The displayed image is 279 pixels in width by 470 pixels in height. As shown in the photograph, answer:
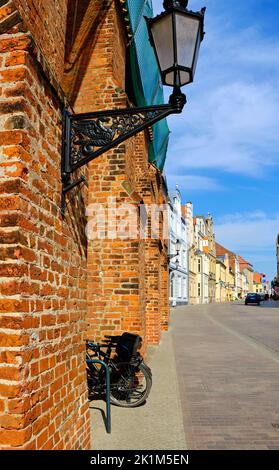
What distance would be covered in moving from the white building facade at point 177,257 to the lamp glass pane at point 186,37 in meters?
42.0

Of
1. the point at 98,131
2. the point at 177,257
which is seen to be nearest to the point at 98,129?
the point at 98,131

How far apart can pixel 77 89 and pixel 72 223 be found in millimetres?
4655

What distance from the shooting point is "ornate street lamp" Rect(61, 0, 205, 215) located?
10.8 ft

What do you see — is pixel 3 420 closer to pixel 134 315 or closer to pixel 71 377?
pixel 71 377

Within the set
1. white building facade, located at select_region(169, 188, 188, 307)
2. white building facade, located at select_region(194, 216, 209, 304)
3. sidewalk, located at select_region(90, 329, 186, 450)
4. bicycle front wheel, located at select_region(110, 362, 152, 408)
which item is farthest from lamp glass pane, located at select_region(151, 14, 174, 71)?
white building facade, located at select_region(194, 216, 209, 304)

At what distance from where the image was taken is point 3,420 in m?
2.41

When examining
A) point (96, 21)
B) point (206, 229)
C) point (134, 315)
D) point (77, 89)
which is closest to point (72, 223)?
point (134, 315)

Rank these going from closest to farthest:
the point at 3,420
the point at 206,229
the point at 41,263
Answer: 1. the point at 3,420
2. the point at 41,263
3. the point at 206,229

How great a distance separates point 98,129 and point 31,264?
4.14ft

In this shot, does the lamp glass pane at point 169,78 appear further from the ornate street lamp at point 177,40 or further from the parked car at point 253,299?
the parked car at point 253,299

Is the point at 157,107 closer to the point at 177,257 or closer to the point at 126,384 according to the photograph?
the point at 126,384

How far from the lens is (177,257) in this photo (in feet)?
152

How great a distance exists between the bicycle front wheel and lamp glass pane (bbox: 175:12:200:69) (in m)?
4.43
